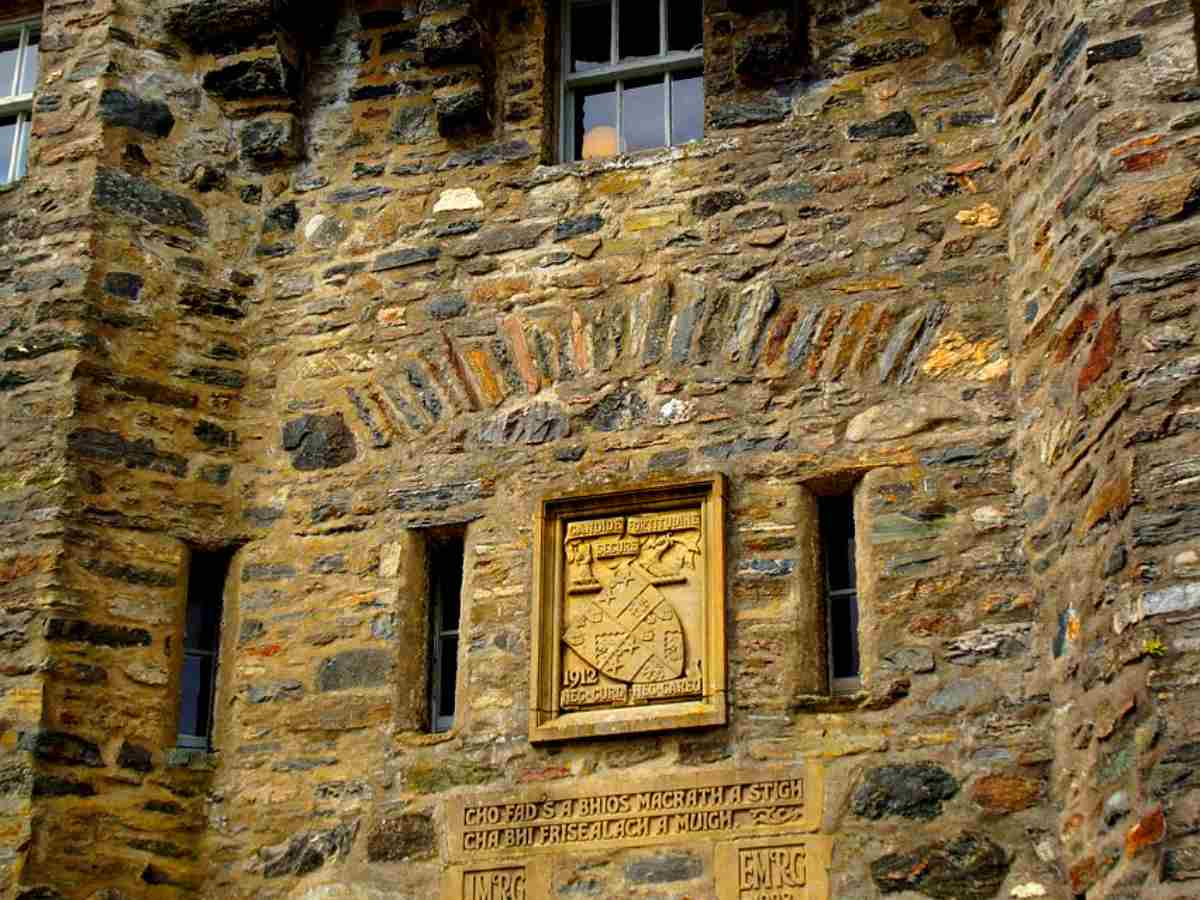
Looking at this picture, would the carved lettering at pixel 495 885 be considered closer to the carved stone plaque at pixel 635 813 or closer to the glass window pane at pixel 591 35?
the carved stone plaque at pixel 635 813

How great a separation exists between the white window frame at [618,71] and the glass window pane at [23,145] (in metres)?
2.37

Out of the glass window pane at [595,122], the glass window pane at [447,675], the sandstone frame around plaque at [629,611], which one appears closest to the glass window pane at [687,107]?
the glass window pane at [595,122]

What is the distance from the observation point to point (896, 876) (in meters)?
9.04

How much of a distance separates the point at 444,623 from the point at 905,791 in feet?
6.92

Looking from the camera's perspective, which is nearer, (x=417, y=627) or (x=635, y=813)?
(x=635, y=813)

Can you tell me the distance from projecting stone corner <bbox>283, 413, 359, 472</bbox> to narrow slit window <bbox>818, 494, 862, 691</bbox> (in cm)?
203

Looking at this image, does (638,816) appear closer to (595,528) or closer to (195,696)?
(595,528)

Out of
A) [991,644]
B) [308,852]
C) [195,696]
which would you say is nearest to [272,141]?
[195,696]

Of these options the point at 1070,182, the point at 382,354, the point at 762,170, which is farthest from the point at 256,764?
the point at 1070,182

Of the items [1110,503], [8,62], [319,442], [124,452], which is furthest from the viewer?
[8,62]

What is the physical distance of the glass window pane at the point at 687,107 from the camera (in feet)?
36.0

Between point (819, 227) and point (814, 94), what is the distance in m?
0.69

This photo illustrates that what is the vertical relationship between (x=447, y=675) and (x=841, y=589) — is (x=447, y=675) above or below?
below

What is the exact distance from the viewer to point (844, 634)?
9.72 metres
